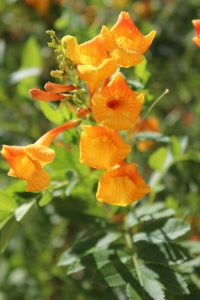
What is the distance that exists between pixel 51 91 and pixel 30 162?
0.21 meters

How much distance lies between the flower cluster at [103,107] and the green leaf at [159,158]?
606mm

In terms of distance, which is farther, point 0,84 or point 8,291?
point 8,291

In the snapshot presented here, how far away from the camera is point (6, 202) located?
1.70 metres

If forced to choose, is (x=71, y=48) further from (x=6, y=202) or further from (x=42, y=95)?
(x=6, y=202)

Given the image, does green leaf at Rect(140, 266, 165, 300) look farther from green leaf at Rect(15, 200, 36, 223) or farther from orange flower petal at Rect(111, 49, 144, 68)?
orange flower petal at Rect(111, 49, 144, 68)

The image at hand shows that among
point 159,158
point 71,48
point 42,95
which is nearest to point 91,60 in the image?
point 71,48

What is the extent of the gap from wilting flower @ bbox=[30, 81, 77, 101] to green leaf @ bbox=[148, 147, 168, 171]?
66cm

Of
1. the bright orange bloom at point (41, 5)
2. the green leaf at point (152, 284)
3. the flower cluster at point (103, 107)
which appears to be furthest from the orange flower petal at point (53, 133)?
the bright orange bloom at point (41, 5)

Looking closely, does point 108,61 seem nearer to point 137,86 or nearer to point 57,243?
point 137,86

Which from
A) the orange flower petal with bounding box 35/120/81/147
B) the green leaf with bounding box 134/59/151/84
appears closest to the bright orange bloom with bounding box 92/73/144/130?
the orange flower petal with bounding box 35/120/81/147

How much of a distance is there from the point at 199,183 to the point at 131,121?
3.31ft

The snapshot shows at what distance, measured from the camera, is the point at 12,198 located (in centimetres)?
173

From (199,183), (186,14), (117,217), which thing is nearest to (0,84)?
(117,217)

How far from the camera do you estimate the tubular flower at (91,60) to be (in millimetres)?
1473
